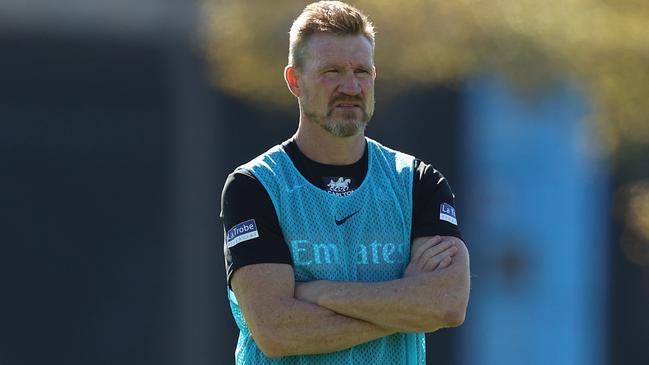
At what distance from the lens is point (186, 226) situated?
12.8 m

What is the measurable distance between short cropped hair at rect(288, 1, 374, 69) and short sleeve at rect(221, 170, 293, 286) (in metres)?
0.50

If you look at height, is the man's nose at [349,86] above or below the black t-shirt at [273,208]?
above

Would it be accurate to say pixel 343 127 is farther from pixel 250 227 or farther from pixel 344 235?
pixel 250 227

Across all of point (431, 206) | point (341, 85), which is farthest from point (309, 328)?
point (341, 85)

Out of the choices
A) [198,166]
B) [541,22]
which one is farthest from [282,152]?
[198,166]

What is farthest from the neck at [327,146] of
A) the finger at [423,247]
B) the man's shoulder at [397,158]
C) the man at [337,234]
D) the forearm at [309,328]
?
the forearm at [309,328]

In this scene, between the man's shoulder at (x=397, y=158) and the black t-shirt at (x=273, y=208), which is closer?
the black t-shirt at (x=273, y=208)

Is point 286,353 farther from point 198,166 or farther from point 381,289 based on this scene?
point 198,166

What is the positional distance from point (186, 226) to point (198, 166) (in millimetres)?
530

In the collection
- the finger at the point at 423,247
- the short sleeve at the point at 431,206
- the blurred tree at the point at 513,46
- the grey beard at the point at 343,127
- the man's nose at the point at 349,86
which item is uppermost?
the blurred tree at the point at 513,46

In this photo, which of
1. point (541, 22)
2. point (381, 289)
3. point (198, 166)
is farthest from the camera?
point (198, 166)

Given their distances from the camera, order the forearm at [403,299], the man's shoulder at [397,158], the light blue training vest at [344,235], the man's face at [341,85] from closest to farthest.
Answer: the forearm at [403,299], the light blue training vest at [344,235], the man's face at [341,85], the man's shoulder at [397,158]

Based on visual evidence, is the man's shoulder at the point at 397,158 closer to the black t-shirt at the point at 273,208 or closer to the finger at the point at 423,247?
the black t-shirt at the point at 273,208

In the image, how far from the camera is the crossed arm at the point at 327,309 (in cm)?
566
